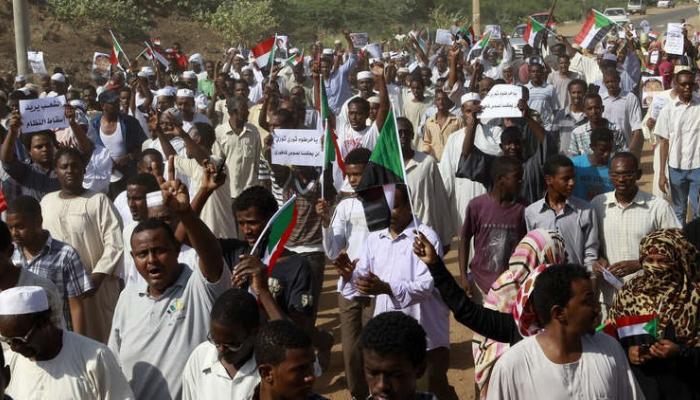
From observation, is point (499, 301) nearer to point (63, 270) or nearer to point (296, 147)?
point (63, 270)

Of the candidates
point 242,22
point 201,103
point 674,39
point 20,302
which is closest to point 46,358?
point 20,302

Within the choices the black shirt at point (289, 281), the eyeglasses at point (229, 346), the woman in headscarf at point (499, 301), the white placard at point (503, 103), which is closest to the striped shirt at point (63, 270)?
the black shirt at point (289, 281)

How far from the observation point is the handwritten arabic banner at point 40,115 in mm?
9367

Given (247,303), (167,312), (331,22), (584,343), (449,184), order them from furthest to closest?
(331,22) → (449,184) → (167,312) → (247,303) → (584,343)

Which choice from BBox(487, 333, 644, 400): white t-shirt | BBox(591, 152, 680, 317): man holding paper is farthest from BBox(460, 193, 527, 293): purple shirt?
BBox(487, 333, 644, 400): white t-shirt

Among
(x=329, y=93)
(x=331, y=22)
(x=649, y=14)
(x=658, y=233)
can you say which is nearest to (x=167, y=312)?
(x=658, y=233)

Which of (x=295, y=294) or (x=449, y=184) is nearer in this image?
(x=295, y=294)

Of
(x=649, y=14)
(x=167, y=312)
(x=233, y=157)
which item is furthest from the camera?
(x=649, y=14)

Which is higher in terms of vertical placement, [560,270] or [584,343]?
[560,270]

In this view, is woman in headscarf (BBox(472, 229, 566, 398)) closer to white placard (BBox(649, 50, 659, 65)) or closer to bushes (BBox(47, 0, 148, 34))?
white placard (BBox(649, 50, 659, 65))

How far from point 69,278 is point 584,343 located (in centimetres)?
306

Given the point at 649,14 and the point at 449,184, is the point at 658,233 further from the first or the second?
the point at 649,14

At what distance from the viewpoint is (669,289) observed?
4.92 meters

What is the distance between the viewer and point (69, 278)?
5.99m
